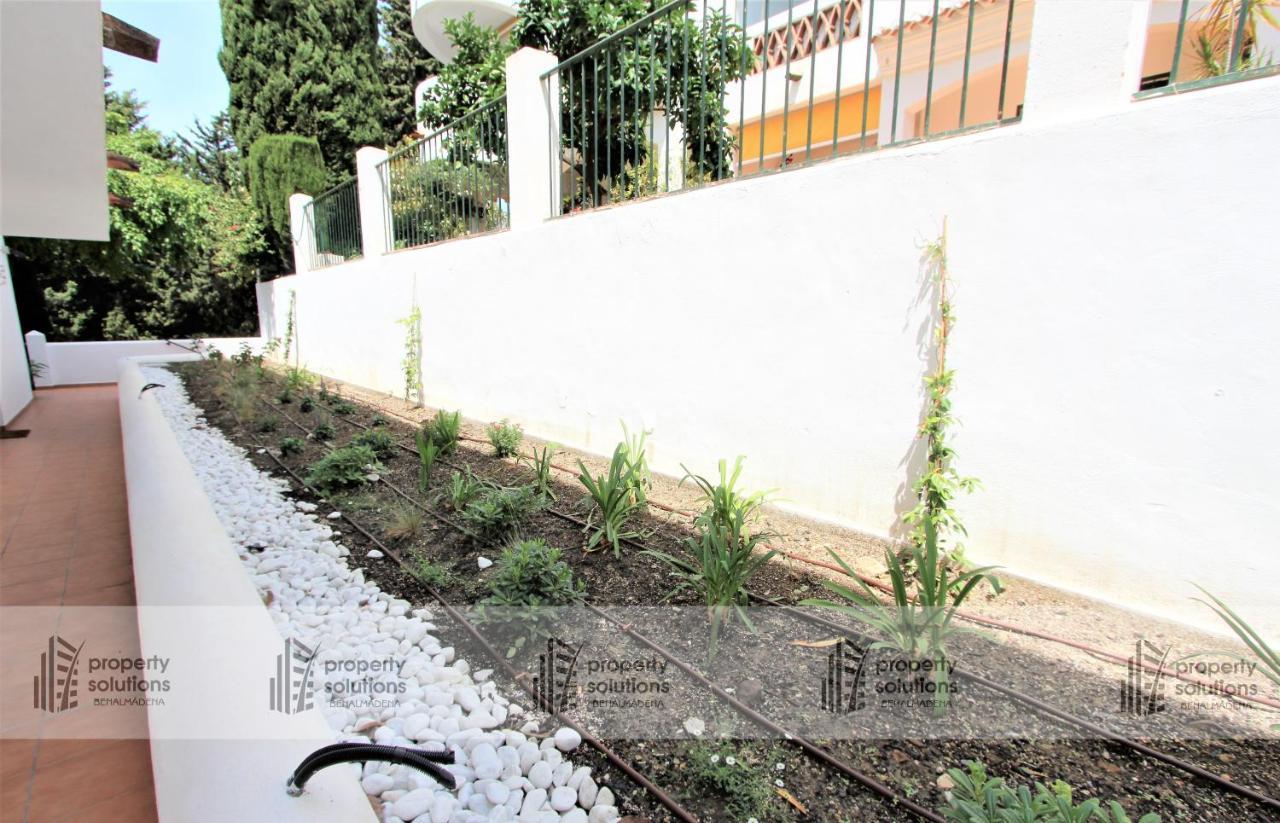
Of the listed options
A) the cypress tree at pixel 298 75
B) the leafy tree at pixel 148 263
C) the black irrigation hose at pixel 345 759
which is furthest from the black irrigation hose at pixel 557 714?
the cypress tree at pixel 298 75

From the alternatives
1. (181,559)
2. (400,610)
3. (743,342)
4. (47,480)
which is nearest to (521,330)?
(743,342)

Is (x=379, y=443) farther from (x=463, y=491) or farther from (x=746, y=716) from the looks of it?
(x=746, y=716)

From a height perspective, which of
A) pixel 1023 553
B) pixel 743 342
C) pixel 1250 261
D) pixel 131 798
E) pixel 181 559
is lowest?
pixel 131 798

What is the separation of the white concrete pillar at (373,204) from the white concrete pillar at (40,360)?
6612mm

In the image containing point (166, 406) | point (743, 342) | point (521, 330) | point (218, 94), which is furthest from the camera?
point (218, 94)

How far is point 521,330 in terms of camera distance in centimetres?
527

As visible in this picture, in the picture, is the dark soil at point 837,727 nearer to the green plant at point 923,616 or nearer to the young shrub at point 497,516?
the green plant at point 923,616

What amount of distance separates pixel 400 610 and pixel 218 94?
58.7ft

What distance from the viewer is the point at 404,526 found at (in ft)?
10.5

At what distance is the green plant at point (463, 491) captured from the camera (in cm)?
339

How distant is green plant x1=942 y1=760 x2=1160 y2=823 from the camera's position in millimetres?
1241

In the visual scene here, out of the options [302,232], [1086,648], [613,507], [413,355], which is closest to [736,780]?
[1086,648]

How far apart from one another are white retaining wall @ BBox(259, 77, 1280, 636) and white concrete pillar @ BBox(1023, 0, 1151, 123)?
0.09m

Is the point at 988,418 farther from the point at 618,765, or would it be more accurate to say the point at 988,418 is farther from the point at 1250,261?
the point at 618,765
